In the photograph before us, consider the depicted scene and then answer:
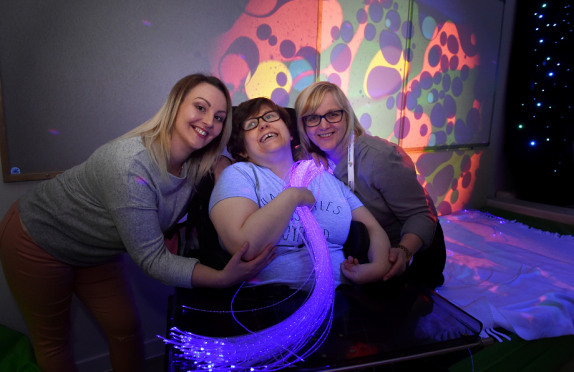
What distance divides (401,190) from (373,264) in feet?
1.66

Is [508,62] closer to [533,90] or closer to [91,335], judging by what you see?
[533,90]

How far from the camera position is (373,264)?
4.39 ft

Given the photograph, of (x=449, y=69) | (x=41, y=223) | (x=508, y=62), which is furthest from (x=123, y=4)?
(x=508, y=62)

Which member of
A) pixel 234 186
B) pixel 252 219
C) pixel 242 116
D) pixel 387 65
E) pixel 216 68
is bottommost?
pixel 252 219

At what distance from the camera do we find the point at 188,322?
1.10 meters

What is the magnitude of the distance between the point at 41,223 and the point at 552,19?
5.04 metres

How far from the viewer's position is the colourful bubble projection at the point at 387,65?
217cm

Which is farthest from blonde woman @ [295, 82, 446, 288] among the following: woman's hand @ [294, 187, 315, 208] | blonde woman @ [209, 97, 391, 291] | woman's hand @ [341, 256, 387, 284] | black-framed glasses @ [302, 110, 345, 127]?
woman's hand @ [294, 187, 315, 208]

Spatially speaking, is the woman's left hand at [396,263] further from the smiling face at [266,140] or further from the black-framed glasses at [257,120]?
the black-framed glasses at [257,120]

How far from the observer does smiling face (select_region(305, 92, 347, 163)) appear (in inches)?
65.6

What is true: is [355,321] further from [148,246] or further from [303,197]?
[148,246]

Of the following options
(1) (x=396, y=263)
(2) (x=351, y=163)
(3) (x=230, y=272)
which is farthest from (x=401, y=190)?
(3) (x=230, y=272)

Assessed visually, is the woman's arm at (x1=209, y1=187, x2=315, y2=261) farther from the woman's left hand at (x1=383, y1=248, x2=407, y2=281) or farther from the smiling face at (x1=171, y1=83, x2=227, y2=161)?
the woman's left hand at (x1=383, y1=248, x2=407, y2=281)

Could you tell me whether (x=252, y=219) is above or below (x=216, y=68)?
below
